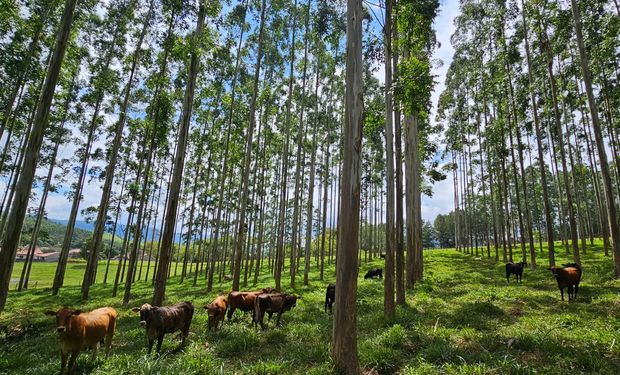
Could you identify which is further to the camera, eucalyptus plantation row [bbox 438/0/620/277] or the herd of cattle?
eucalyptus plantation row [bbox 438/0/620/277]

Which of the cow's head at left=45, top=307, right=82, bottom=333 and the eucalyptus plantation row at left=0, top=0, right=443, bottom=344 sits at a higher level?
the eucalyptus plantation row at left=0, top=0, right=443, bottom=344

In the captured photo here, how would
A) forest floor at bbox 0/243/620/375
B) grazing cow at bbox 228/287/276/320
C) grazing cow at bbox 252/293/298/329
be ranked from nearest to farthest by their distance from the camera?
forest floor at bbox 0/243/620/375
grazing cow at bbox 252/293/298/329
grazing cow at bbox 228/287/276/320

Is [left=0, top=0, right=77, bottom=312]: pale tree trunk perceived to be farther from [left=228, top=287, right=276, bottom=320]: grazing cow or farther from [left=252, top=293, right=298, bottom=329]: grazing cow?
[left=252, top=293, right=298, bottom=329]: grazing cow

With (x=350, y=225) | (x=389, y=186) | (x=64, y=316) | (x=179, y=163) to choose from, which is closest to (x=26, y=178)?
(x=64, y=316)

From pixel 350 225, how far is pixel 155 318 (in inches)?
209

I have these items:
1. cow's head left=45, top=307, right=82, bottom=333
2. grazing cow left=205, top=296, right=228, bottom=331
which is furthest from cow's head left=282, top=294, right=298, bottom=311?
cow's head left=45, top=307, right=82, bottom=333

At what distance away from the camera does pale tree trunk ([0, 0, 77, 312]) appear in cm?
753

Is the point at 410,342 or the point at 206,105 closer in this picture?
the point at 410,342

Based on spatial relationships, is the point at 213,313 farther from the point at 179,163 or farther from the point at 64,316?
the point at 179,163

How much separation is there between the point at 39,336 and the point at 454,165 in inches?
1668

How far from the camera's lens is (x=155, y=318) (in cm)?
758

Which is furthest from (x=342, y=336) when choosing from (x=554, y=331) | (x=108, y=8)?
(x=108, y=8)

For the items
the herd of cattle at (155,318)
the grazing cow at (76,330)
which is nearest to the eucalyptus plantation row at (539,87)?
the herd of cattle at (155,318)

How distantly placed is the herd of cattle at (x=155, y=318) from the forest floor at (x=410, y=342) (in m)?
0.40
